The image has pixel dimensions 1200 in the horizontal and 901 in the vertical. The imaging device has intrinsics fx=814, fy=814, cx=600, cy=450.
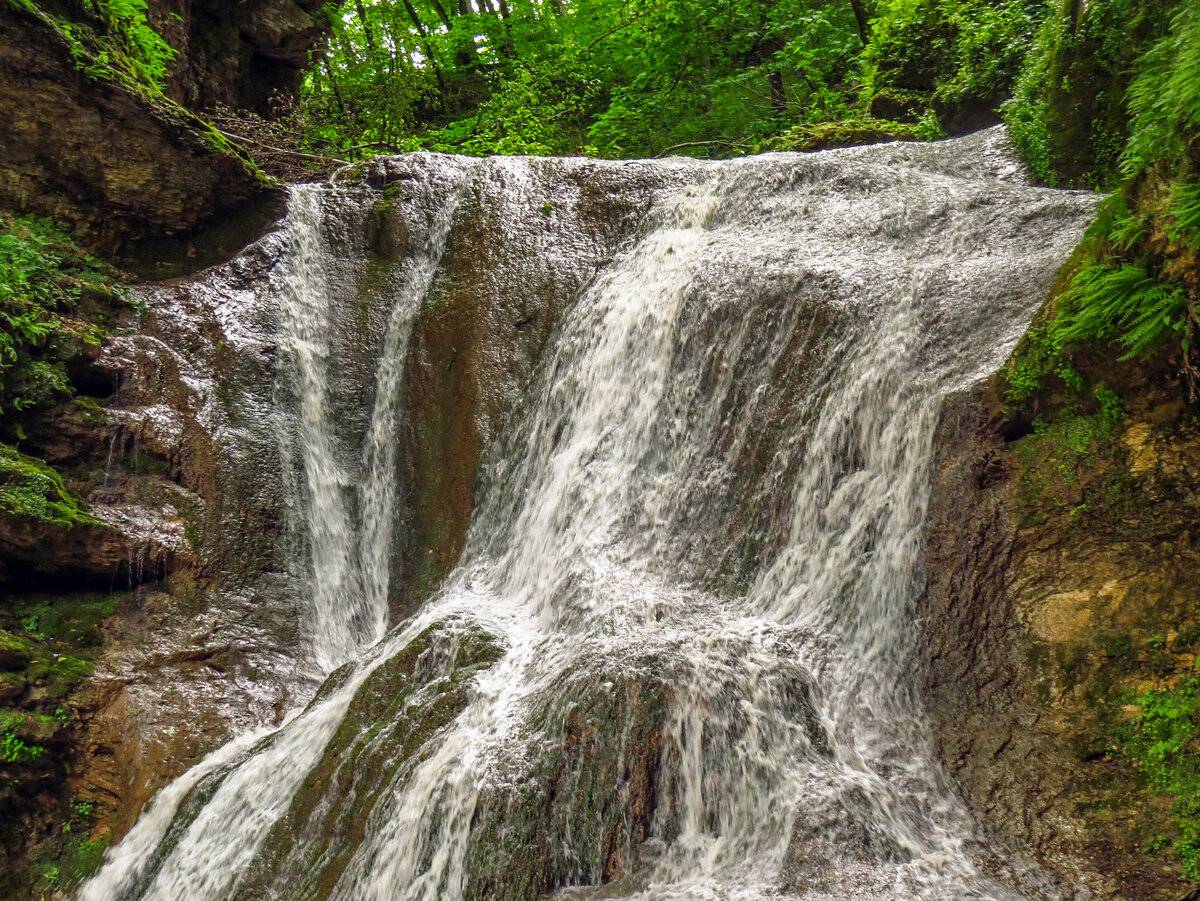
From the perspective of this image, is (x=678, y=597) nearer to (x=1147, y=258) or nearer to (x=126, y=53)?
(x=1147, y=258)

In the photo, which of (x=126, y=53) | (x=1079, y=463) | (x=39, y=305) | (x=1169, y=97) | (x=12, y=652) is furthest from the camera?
(x=126, y=53)

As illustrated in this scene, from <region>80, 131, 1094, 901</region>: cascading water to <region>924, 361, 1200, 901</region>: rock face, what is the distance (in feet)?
0.67

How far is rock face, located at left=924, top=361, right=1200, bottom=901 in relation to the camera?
338 centimetres

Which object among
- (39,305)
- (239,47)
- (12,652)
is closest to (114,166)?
(39,305)

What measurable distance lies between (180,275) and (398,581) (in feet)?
12.9

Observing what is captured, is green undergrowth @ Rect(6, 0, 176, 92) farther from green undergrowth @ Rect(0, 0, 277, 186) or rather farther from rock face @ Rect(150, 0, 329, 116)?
rock face @ Rect(150, 0, 329, 116)

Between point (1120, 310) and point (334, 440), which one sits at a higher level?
point (1120, 310)

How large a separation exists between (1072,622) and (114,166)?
8.87m

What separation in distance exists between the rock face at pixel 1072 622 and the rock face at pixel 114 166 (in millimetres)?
7765

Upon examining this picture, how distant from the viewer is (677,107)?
1451cm

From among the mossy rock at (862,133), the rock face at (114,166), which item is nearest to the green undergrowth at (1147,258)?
the mossy rock at (862,133)

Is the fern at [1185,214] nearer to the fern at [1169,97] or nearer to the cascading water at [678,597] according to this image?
the fern at [1169,97]

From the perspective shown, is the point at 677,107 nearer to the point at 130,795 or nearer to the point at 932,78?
the point at 932,78

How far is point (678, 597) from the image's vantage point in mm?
5141
